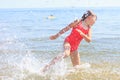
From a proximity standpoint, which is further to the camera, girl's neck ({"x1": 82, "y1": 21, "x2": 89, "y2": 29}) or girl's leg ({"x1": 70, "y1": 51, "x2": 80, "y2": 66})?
girl's leg ({"x1": 70, "y1": 51, "x2": 80, "y2": 66})

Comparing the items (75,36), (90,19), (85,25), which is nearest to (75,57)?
(75,36)

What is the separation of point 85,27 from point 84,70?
176cm

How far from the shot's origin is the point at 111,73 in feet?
34.3

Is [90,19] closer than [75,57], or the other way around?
[90,19]

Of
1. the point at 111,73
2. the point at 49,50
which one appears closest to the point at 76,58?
the point at 111,73

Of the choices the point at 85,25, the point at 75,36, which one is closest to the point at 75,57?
the point at 75,36

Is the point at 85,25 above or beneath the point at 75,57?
above

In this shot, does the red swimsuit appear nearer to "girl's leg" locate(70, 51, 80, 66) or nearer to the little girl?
the little girl

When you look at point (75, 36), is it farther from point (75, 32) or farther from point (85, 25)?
point (85, 25)

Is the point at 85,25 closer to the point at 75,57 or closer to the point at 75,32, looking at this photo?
the point at 75,32

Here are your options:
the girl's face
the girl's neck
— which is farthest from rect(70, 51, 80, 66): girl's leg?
the girl's face

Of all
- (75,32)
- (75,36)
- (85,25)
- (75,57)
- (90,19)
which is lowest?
(75,57)

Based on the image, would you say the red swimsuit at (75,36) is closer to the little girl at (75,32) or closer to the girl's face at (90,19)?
the little girl at (75,32)

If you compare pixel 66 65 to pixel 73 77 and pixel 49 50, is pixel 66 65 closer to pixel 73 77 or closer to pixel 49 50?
pixel 73 77
